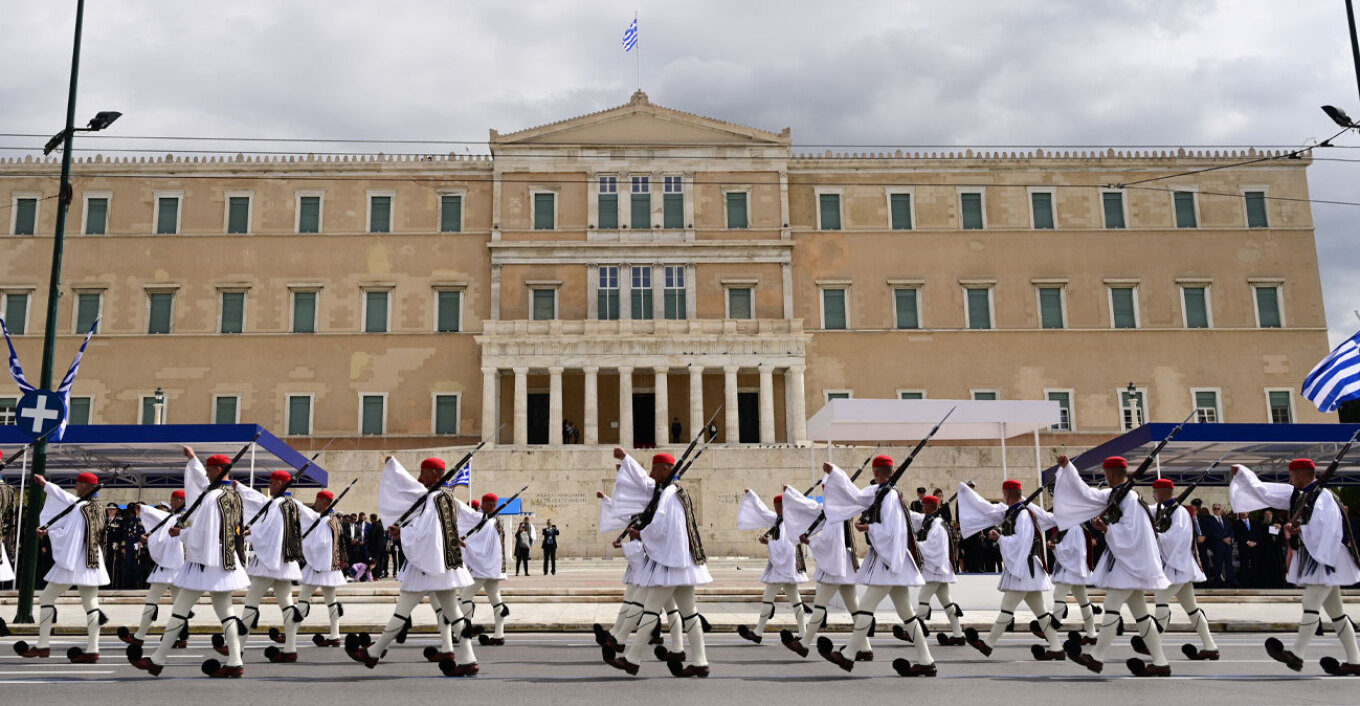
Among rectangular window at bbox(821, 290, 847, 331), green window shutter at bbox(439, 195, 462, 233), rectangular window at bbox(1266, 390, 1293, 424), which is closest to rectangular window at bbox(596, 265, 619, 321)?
green window shutter at bbox(439, 195, 462, 233)

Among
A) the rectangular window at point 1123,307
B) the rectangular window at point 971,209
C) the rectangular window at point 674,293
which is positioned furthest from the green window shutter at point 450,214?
the rectangular window at point 1123,307

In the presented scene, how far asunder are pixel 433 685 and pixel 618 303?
111 ft

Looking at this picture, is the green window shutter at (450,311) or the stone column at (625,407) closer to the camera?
the stone column at (625,407)

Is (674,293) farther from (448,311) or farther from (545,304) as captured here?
(448,311)

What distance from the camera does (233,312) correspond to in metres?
42.2

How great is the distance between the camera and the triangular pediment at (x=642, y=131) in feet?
143

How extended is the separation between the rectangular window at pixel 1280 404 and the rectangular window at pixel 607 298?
25.6 m

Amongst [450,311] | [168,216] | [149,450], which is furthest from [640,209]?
[149,450]

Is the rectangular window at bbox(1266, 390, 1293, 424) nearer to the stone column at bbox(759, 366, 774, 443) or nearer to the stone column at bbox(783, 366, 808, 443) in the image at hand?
the stone column at bbox(783, 366, 808, 443)

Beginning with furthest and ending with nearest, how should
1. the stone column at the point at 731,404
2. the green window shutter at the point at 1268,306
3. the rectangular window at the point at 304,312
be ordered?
1. the green window shutter at the point at 1268,306
2. the rectangular window at the point at 304,312
3. the stone column at the point at 731,404

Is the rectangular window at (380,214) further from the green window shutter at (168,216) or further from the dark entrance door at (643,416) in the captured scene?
the dark entrance door at (643,416)

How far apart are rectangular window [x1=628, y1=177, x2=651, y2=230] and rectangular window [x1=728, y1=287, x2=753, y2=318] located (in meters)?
4.43

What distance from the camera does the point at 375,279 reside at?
42.7 m

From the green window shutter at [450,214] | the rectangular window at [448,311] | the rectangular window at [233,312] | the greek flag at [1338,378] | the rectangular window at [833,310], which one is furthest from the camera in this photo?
the green window shutter at [450,214]
